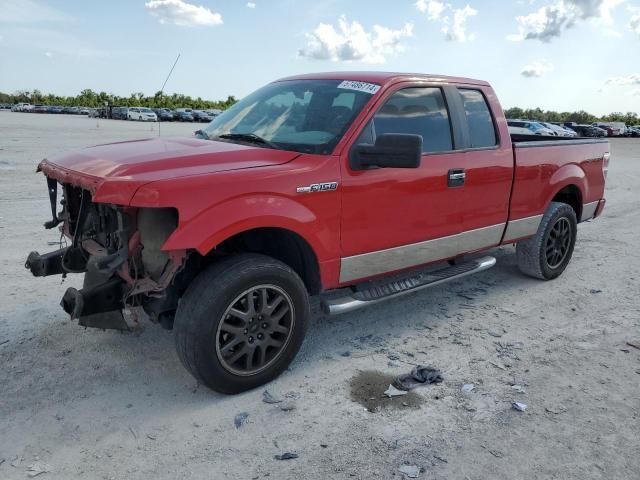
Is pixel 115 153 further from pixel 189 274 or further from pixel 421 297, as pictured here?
pixel 421 297

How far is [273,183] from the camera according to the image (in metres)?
3.27

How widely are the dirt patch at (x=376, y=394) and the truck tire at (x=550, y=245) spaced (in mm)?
2692

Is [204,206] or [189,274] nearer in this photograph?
[204,206]

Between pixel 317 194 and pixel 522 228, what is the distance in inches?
106

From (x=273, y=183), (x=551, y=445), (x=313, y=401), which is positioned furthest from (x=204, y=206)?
(x=551, y=445)

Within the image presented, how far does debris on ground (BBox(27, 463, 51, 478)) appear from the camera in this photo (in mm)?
2638

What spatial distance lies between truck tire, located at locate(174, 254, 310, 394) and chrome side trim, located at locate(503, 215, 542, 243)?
2472 millimetres

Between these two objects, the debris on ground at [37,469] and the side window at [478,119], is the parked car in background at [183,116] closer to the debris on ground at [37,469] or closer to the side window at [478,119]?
the side window at [478,119]

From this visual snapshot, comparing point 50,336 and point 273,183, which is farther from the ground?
point 273,183

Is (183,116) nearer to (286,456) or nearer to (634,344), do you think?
(634,344)

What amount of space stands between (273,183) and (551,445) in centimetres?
215

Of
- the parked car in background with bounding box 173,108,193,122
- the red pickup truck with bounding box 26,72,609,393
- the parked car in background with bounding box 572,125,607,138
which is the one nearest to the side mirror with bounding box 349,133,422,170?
the red pickup truck with bounding box 26,72,609,393

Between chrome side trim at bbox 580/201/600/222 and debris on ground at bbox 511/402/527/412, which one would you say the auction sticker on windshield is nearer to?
debris on ground at bbox 511/402/527/412

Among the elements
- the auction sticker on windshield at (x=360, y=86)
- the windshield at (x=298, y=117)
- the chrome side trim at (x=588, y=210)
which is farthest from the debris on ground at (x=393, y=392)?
the chrome side trim at (x=588, y=210)
